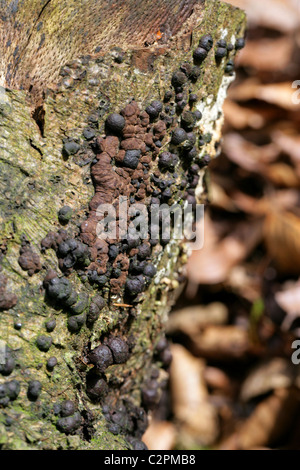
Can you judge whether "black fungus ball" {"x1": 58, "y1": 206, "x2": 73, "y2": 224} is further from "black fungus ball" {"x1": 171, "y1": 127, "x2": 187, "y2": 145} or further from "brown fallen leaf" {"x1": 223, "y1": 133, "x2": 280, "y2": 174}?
"brown fallen leaf" {"x1": 223, "y1": 133, "x2": 280, "y2": 174}

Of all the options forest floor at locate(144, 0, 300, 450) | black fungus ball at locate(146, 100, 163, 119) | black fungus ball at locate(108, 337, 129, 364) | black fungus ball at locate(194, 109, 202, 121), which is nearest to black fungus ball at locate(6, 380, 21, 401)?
black fungus ball at locate(108, 337, 129, 364)

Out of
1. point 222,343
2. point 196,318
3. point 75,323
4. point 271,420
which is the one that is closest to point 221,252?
point 196,318

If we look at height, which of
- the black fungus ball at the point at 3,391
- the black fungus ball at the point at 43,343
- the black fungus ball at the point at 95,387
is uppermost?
the black fungus ball at the point at 43,343

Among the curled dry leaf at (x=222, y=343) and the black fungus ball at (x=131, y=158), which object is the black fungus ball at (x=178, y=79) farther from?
the curled dry leaf at (x=222, y=343)

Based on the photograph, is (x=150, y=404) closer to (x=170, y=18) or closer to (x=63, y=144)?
(x=63, y=144)

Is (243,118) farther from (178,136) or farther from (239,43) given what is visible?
(178,136)

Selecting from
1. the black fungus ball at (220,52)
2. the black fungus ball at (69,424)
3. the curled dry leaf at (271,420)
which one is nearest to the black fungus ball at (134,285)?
the black fungus ball at (69,424)
